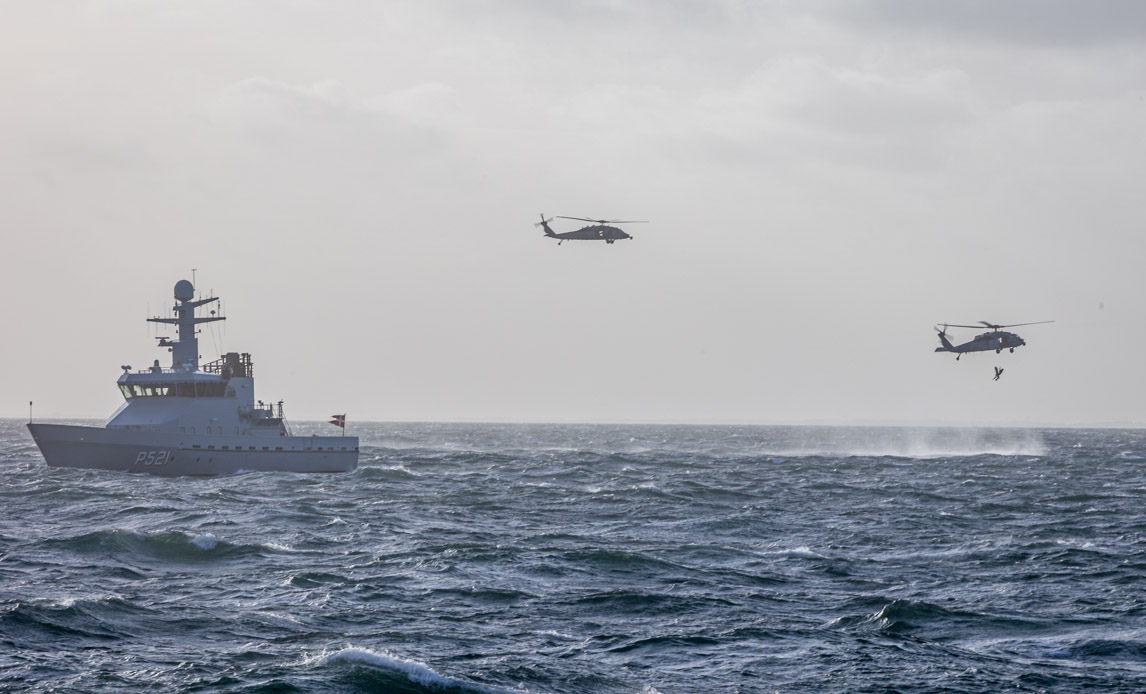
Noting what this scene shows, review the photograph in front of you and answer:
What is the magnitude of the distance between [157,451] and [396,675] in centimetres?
5244

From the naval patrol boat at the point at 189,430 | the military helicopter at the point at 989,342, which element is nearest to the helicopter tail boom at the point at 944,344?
the military helicopter at the point at 989,342

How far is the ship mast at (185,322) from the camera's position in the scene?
2953 inches

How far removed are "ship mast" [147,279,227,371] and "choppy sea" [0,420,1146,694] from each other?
56.3 ft

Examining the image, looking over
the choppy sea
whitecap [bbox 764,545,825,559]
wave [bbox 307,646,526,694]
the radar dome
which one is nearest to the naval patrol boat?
the radar dome

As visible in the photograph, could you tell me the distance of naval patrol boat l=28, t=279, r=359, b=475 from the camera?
226 feet

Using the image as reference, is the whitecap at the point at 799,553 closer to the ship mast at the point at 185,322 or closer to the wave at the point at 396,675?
the wave at the point at 396,675

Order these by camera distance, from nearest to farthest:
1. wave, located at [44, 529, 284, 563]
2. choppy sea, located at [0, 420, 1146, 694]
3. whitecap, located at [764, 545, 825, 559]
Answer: choppy sea, located at [0, 420, 1146, 694] → wave, located at [44, 529, 284, 563] → whitecap, located at [764, 545, 825, 559]

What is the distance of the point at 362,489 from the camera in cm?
6556

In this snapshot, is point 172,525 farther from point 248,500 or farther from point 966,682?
point 966,682

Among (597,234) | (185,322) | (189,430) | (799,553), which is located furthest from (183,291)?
(799,553)

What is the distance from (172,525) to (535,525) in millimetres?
14666

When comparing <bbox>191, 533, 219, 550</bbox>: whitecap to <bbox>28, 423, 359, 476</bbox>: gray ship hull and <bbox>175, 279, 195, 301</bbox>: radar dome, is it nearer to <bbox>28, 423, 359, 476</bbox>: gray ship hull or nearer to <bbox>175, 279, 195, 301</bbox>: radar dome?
<bbox>28, 423, 359, 476</bbox>: gray ship hull

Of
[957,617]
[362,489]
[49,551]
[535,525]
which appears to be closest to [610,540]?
[535,525]

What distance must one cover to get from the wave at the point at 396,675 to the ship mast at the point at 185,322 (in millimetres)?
55622
